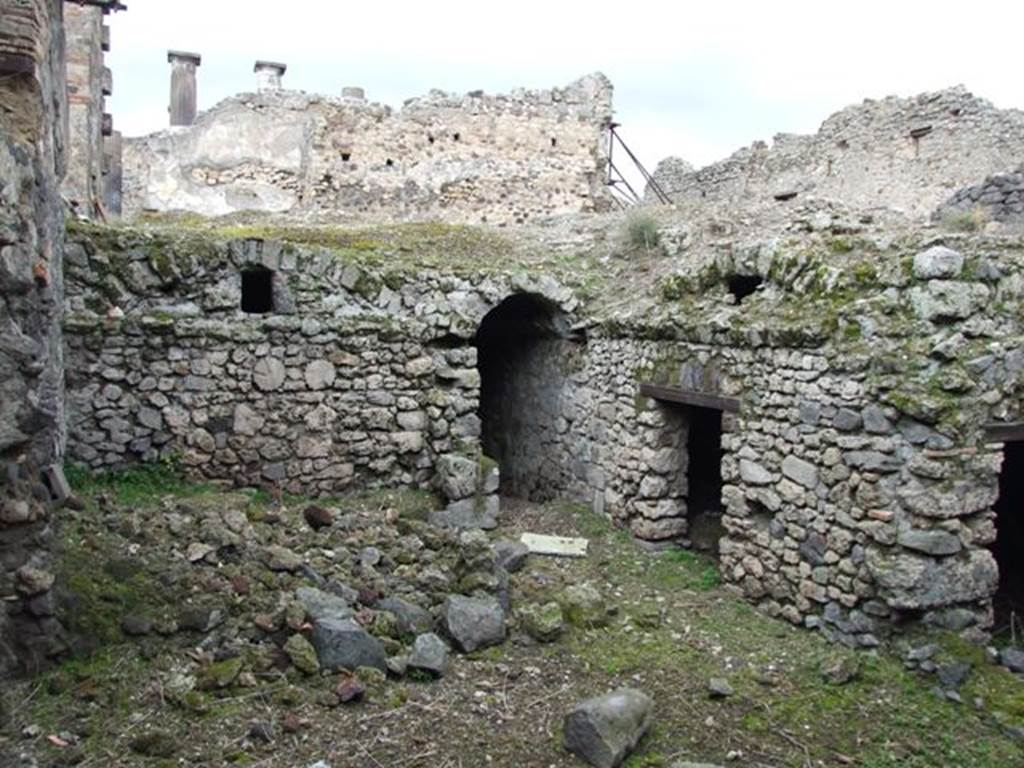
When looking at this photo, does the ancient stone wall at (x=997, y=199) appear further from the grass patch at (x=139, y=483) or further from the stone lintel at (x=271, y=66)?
the stone lintel at (x=271, y=66)

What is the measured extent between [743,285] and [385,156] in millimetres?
11025

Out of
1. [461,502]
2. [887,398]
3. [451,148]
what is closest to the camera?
[887,398]

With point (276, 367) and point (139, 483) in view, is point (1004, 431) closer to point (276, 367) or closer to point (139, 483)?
point (276, 367)

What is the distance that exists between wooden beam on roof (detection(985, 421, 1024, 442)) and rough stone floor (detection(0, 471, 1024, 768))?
1.55 m

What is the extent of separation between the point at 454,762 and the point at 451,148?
1495 centimetres

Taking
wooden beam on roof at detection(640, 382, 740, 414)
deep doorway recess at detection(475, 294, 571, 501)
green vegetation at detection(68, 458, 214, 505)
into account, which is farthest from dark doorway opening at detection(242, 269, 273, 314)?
wooden beam on roof at detection(640, 382, 740, 414)

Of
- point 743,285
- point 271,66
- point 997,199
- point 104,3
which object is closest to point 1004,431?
point 743,285

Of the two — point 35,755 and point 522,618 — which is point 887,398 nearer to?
point 522,618

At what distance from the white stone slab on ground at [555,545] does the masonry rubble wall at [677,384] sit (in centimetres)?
71

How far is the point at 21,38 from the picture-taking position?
566 cm

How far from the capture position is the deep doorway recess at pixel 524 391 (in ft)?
35.6

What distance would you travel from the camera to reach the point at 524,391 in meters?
11.7

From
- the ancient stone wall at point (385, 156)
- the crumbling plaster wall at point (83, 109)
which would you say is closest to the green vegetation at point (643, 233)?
the ancient stone wall at point (385, 156)

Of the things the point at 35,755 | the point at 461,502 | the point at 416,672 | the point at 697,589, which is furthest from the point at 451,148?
the point at 35,755
